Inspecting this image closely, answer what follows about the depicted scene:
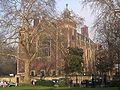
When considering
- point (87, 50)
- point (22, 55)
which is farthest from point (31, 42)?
point (87, 50)

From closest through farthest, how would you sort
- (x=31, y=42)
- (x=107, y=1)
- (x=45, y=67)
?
(x=107, y=1) → (x=31, y=42) → (x=45, y=67)

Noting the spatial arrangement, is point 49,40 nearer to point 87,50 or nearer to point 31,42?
point 31,42

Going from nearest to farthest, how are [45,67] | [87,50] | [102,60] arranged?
[102,60] → [45,67] → [87,50]

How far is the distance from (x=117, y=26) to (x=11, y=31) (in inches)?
1061

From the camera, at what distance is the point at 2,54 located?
2202 inches

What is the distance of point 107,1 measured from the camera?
30812mm

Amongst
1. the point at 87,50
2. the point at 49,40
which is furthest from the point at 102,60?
the point at 87,50

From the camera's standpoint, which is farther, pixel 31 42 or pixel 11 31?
pixel 31 42

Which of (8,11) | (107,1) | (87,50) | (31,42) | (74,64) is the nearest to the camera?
(107,1)

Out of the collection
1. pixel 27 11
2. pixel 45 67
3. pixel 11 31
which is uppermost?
pixel 27 11

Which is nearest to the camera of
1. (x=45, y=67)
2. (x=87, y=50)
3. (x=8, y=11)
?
(x=8, y=11)

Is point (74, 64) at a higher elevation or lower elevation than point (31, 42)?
lower

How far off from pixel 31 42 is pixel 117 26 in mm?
29329

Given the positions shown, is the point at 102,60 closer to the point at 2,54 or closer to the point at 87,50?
the point at 2,54
